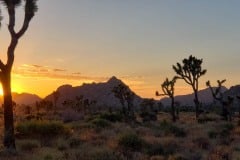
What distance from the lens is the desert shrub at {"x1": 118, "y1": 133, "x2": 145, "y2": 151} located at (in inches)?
652

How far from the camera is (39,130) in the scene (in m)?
20.9

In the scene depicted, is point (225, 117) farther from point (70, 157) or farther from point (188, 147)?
point (70, 157)

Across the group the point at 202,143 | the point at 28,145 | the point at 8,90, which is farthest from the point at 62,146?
the point at 202,143

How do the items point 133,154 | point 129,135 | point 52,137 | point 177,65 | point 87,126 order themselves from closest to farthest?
point 133,154 < point 129,135 < point 52,137 < point 87,126 < point 177,65

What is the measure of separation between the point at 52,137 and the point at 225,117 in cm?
2329

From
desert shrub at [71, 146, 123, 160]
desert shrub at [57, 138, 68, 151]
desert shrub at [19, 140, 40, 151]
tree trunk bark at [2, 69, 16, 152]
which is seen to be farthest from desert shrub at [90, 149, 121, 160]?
tree trunk bark at [2, 69, 16, 152]

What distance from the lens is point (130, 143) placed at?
16859 millimetres

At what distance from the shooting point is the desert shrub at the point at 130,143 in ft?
54.4

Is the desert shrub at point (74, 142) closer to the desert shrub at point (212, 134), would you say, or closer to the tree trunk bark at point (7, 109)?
the tree trunk bark at point (7, 109)

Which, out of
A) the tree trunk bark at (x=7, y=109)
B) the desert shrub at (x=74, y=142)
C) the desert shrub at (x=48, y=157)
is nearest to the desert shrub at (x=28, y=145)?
the tree trunk bark at (x=7, y=109)

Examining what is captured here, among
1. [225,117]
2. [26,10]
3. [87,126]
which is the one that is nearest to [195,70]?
[225,117]

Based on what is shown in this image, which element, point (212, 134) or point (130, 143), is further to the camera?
point (212, 134)

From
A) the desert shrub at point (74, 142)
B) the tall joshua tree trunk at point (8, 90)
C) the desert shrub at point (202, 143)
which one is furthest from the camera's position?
the desert shrub at point (74, 142)

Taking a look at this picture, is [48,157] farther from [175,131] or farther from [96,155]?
[175,131]
